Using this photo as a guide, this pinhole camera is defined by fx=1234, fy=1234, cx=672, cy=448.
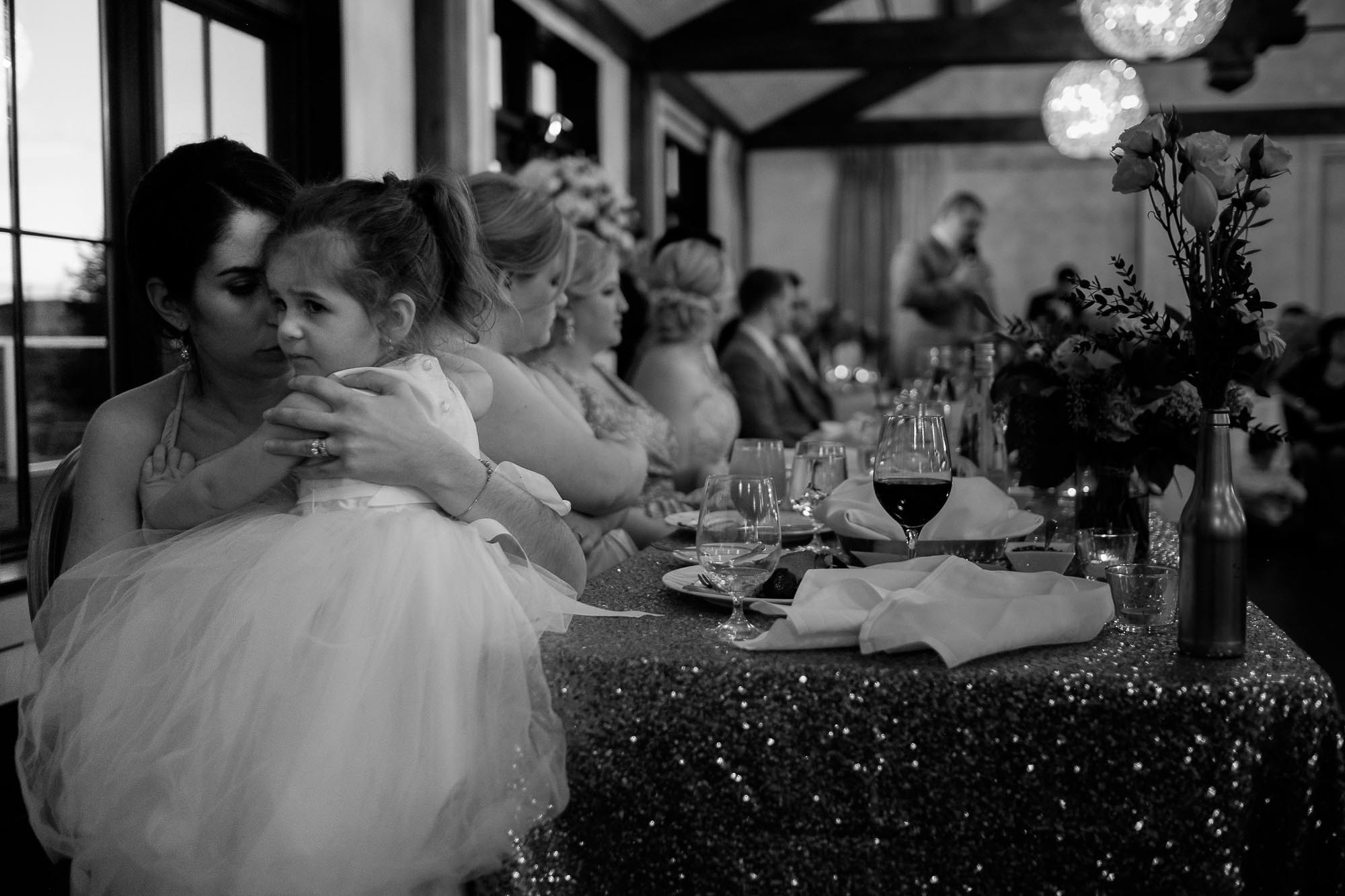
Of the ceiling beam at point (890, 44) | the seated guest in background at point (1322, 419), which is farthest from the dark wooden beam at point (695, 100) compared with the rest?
the seated guest in background at point (1322, 419)

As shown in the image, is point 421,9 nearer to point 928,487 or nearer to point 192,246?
point 192,246

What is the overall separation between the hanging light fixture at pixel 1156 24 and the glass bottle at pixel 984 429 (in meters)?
2.43

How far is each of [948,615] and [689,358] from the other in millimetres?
2741

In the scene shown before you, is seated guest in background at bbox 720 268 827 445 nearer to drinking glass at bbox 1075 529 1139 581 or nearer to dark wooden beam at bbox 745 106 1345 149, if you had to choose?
drinking glass at bbox 1075 529 1139 581

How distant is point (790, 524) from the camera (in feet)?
6.41

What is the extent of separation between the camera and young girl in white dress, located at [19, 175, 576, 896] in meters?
1.11

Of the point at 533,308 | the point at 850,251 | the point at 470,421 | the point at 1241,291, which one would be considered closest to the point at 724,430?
the point at 533,308

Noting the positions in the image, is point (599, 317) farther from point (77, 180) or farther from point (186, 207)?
point (186, 207)

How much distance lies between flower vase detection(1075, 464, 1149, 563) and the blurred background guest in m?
5.93

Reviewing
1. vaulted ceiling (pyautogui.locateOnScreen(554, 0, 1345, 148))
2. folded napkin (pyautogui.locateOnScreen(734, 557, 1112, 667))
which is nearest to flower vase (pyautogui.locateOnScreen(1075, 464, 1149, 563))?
folded napkin (pyautogui.locateOnScreen(734, 557, 1112, 667))

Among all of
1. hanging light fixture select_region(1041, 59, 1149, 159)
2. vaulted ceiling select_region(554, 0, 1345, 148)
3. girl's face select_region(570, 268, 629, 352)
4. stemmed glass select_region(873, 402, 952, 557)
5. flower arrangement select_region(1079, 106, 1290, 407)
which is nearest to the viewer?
flower arrangement select_region(1079, 106, 1290, 407)

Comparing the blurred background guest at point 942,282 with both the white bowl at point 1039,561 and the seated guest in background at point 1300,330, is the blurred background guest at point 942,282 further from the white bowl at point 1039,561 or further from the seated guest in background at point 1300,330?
the white bowl at point 1039,561

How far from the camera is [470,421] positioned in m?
1.54

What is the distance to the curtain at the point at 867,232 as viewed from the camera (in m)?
11.2
